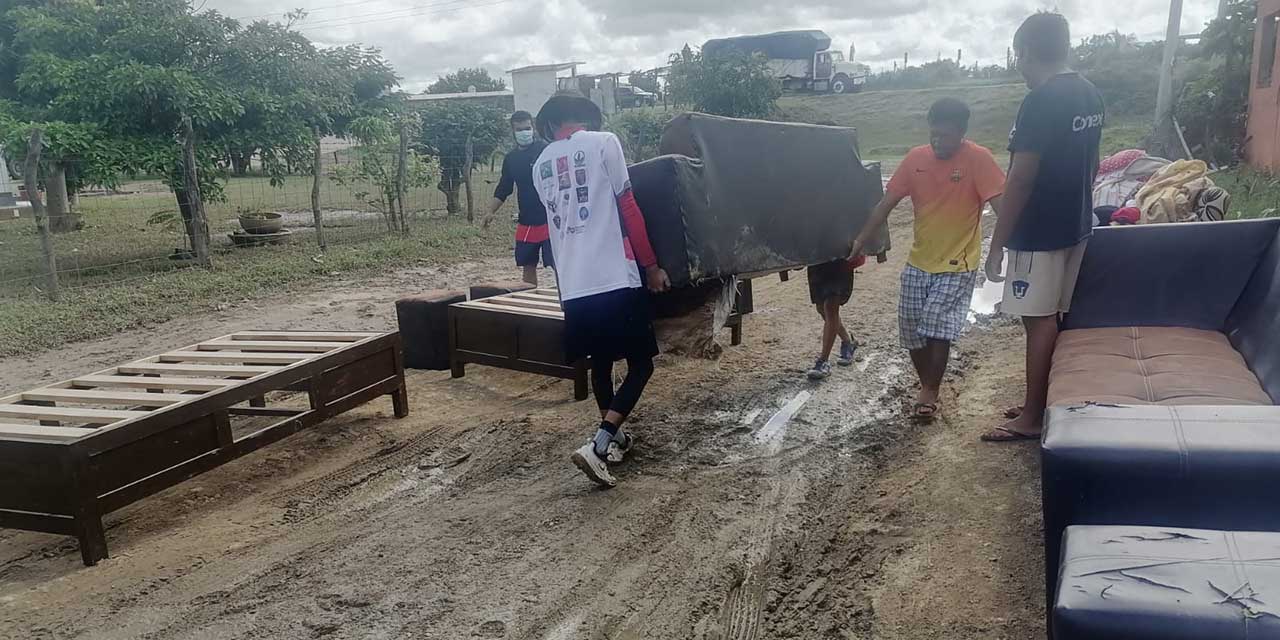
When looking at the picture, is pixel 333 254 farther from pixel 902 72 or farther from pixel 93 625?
pixel 902 72

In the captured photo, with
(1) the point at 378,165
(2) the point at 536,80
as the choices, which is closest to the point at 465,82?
(2) the point at 536,80

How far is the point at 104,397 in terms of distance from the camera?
12.1 ft

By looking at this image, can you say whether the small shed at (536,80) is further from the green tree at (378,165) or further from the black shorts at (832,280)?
the black shorts at (832,280)

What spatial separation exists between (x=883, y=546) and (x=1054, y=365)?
1.32 metres

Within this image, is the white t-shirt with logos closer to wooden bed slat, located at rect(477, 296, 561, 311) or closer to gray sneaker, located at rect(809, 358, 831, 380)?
wooden bed slat, located at rect(477, 296, 561, 311)

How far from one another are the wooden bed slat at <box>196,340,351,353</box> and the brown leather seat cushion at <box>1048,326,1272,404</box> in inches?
138

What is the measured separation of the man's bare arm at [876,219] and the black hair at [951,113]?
45 centimetres

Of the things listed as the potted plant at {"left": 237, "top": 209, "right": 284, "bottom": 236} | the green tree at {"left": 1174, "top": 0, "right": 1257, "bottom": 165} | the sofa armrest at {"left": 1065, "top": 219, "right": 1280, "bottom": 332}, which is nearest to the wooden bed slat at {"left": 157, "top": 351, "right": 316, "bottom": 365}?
the sofa armrest at {"left": 1065, "top": 219, "right": 1280, "bottom": 332}

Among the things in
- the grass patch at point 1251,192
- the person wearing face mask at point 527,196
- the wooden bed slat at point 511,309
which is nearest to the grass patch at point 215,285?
the person wearing face mask at point 527,196

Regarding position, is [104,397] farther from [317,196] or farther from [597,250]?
[317,196]

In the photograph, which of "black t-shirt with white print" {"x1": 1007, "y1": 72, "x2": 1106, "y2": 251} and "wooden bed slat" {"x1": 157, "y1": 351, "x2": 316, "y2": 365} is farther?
"wooden bed slat" {"x1": 157, "y1": 351, "x2": 316, "y2": 365}

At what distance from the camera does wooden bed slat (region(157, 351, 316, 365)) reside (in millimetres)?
4186

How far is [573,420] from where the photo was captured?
15.1ft

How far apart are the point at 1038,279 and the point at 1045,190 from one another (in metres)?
0.41
